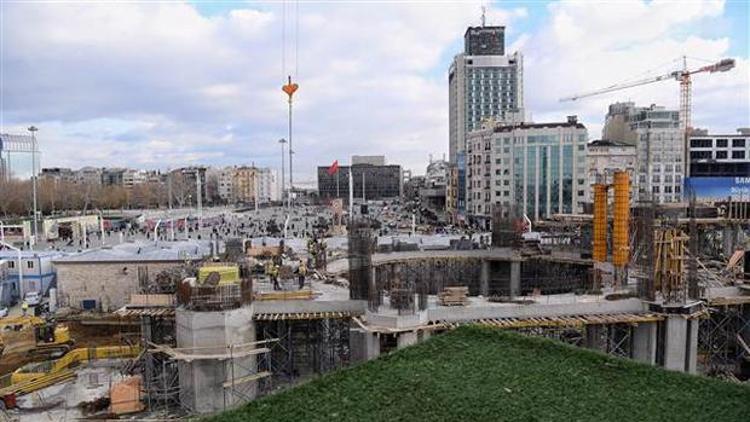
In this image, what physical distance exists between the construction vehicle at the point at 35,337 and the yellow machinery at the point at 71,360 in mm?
1011

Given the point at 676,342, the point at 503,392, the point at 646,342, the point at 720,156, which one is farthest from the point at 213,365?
the point at 720,156

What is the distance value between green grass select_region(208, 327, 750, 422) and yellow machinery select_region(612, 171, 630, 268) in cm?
1381

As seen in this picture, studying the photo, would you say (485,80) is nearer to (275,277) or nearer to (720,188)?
(720,188)

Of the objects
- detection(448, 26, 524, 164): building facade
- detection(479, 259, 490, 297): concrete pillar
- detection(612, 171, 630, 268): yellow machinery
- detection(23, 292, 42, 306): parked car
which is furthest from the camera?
detection(448, 26, 524, 164): building facade

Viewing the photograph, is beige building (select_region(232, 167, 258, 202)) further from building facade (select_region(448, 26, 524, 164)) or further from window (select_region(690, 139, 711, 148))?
window (select_region(690, 139, 711, 148))

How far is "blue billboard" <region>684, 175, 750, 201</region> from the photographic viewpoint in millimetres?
53153

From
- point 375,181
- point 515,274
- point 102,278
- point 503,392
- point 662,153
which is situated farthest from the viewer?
point 375,181

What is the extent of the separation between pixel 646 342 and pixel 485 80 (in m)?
95.1

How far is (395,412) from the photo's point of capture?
10000 mm

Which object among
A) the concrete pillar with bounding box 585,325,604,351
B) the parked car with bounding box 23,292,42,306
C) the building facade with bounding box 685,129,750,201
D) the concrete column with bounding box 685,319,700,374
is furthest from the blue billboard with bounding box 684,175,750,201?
the parked car with bounding box 23,292,42,306

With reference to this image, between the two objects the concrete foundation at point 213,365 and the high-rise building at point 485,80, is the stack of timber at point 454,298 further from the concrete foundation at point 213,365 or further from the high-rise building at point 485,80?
the high-rise building at point 485,80

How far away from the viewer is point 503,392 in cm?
1084

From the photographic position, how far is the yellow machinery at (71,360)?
21.0 m

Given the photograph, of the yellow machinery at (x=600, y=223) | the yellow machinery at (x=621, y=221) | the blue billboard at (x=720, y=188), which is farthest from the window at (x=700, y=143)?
the yellow machinery at (x=621, y=221)
